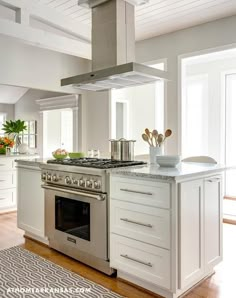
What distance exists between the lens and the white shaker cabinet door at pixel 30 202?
3.31 m

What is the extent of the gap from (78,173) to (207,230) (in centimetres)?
122

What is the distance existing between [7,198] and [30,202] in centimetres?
159

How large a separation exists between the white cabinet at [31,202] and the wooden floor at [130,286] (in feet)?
0.51

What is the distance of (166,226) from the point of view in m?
2.07

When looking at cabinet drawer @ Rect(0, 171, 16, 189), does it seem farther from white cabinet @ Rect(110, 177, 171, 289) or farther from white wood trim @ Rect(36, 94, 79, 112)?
white cabinet @ Rect(110, 177, 171, 289)

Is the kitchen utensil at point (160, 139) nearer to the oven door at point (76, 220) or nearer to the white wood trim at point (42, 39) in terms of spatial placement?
the oven door at point (76, 220)

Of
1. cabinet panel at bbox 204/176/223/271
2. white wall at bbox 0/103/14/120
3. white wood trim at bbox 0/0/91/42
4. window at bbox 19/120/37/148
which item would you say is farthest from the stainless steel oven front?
white wall at bbox 0/103/14/120

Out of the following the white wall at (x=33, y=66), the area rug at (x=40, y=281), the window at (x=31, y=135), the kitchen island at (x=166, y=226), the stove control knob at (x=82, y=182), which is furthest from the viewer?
the window at (x=31, y=135)

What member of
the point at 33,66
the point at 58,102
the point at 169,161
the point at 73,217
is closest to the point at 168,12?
the point at 169,161

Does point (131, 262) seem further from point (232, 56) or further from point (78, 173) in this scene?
point (232, 56)

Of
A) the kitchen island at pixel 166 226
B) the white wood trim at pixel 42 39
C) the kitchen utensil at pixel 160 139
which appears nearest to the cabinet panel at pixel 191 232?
the kitchen island at pixel 166 226

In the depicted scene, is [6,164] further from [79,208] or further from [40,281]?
[40,281]

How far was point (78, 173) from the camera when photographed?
272cm

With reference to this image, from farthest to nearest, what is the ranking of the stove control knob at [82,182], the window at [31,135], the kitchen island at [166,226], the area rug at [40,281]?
the window at [31,135], the stove control knob at [82,182], the area rug at [40,281], the kitchen island at [166,226]
